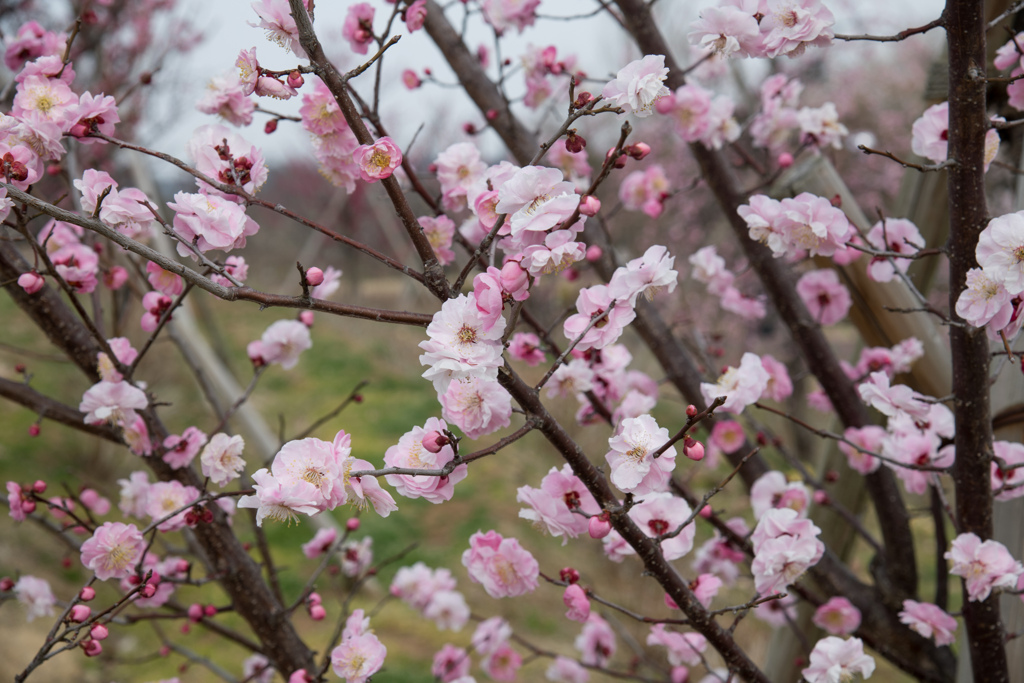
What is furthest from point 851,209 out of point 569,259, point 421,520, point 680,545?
point 421,520

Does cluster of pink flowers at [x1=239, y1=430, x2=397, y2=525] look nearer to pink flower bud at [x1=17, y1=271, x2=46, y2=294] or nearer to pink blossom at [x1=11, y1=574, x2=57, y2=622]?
pink flower bud at [x1=17, y1=271, x2=46, y2=294]

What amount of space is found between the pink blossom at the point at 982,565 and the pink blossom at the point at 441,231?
Result: 978 millimetres

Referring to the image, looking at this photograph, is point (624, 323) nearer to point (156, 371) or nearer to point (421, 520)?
point (421, 520)

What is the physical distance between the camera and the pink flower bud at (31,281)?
1157 millimetres

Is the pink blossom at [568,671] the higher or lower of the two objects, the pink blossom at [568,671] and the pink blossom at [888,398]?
the lower

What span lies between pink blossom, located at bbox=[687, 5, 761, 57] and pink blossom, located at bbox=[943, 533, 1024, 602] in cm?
87

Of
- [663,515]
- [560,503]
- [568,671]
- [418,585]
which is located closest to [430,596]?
[418,585]

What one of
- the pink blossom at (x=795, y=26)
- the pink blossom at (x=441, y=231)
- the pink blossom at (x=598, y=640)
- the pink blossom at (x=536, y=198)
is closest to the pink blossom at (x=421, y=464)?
the pink blossom at (x=536, y=198)

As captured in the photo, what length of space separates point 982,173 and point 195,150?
1.13 meters

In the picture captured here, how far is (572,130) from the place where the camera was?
0.83 metres

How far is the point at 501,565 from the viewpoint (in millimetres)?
1079

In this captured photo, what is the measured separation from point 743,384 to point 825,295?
753mm

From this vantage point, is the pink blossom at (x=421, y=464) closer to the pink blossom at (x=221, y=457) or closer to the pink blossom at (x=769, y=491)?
the pink blossom at (x=221, y=457)

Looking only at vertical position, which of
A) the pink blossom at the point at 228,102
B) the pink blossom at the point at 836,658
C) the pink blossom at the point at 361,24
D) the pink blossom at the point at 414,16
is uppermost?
the pink blossom at the point at 414,16
